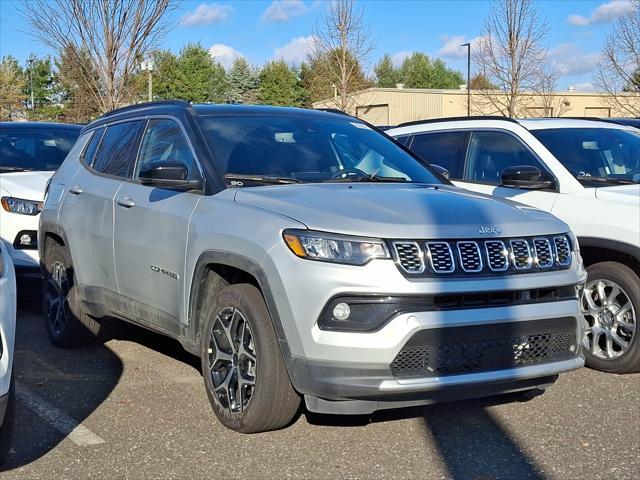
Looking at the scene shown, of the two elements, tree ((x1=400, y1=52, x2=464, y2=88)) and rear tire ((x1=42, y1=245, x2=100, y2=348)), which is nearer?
rear tire ((x1=42, y1=245, x2=100, y2=348))

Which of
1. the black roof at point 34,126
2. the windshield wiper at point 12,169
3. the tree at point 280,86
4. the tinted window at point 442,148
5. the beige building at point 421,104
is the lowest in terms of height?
the windshield wiper at point 12,169

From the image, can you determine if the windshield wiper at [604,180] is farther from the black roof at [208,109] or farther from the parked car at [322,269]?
the black roof at [208,109]

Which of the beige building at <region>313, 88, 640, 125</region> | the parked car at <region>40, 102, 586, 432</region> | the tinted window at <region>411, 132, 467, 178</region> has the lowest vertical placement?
the parked car at <region>40, 102, 586, 432</region>

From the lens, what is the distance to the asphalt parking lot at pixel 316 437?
4129 mm

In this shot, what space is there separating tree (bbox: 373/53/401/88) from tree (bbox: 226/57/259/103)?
1930 cm

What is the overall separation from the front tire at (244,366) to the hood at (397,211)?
0.53 meters

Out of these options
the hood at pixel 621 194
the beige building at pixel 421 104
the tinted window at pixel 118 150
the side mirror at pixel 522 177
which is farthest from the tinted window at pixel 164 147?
the beige building at pixel 421 104

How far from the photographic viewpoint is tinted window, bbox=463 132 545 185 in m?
6.84

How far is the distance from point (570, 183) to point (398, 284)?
2.92 meters

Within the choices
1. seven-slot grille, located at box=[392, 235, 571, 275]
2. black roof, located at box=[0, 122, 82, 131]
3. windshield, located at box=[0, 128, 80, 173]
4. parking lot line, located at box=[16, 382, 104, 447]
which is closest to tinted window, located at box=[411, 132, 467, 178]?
seven-slot grille, located at box=[392, 235, 571, 275]

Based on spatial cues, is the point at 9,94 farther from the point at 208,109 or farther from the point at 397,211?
Answer: the point at 397,211

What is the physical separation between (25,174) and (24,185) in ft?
1.34

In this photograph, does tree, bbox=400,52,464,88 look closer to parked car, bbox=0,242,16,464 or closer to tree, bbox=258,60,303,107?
tree, bbox=258,60,303,107

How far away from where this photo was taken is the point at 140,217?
536 centimetres
